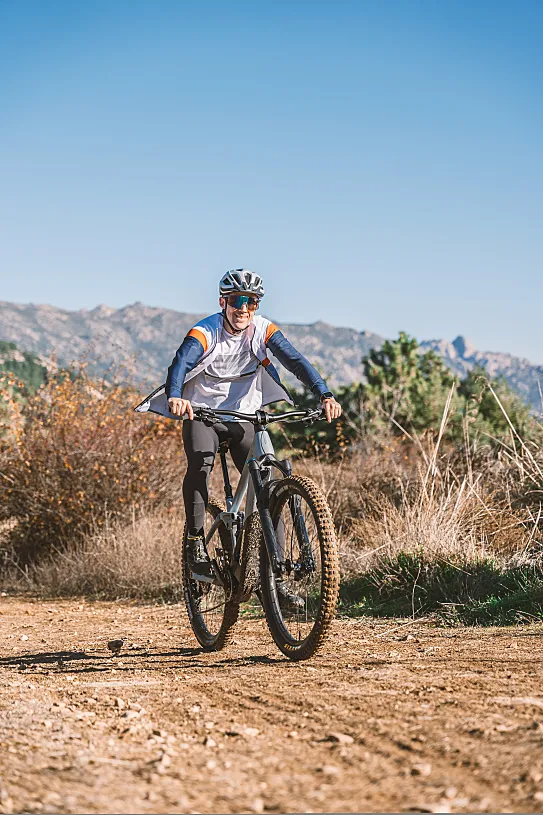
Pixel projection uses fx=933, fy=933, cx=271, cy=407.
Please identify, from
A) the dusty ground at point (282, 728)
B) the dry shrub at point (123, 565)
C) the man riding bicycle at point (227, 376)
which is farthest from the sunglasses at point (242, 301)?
the dry shrub at point (123, 565)

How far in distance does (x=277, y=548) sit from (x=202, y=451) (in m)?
1.07

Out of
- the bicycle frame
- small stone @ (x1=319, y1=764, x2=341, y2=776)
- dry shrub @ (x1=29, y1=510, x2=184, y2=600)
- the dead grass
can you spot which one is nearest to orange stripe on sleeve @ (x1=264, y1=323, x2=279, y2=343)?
the bicycle frame

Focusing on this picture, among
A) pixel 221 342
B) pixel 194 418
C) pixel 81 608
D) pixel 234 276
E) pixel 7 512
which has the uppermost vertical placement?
pixel 234 276

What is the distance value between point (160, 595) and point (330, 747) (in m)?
6.54

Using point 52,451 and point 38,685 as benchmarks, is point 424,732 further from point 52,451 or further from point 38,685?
point 52,451

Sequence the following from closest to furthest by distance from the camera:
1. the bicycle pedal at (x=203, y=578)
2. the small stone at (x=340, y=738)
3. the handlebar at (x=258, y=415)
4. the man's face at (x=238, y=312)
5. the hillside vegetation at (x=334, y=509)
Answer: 1. the small stone at (x=340, y=738)
2. the handlebar at (x=258, y=415)
3. the bicycle pedal at (x=203, y=578)
4. the man's face at (x=238, y=312)
5. the hillside vegetation at (x=334, y=509)

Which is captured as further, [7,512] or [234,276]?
[7,512]

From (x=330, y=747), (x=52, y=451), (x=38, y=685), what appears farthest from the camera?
(x=52, y=451)

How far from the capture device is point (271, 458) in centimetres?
582

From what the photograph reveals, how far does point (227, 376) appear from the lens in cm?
644

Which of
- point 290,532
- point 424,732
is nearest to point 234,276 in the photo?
point 290,532

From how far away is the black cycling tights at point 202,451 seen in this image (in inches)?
248

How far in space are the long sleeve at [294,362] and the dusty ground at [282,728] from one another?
175 centimetres

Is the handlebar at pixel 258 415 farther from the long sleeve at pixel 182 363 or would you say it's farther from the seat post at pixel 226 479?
the seat post at pixel 226 479
